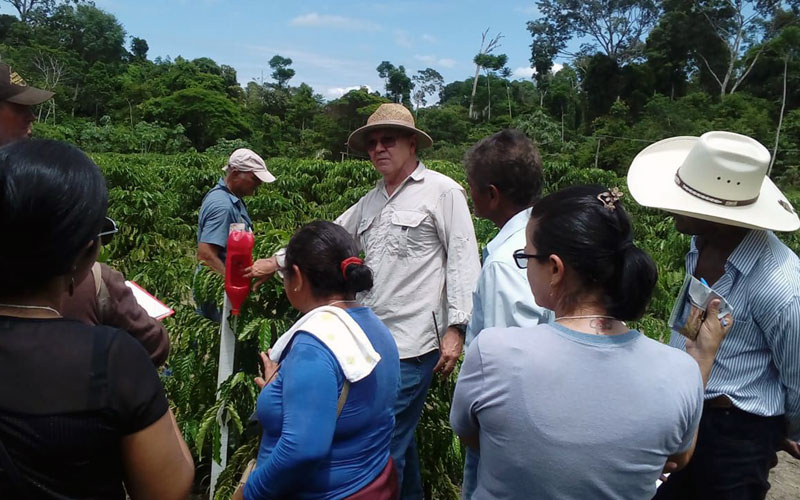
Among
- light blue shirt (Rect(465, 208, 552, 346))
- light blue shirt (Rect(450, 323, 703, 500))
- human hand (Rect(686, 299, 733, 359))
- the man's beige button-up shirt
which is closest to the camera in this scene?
light blue shirt (Rect(450, 323, 703, 500))

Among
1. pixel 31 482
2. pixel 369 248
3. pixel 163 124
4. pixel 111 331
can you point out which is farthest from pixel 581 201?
pixel 163 124

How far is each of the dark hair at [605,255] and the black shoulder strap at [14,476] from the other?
110 cm

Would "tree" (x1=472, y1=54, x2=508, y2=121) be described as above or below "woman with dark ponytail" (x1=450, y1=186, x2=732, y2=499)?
above

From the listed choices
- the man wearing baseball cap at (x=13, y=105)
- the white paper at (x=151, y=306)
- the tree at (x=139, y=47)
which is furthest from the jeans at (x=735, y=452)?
the tree at (x=139, y=47)

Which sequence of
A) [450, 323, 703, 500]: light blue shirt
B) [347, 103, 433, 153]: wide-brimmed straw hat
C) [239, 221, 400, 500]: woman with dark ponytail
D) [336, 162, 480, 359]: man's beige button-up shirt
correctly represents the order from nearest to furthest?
1. [450, 323, 703, 500]: light blue shirt
2. [239, 221, 400, 500]: woman with dark ponytail
3. [336, 162, 480, 359]: man's beige button-up shirt
4. [347, 103, 433, 153]: wide-brimmed straw hat

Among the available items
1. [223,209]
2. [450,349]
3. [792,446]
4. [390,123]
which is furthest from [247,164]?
[792,446]

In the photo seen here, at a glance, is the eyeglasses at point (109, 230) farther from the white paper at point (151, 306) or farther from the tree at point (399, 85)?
the tree at point (399, 85)

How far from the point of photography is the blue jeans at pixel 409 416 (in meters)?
2.38

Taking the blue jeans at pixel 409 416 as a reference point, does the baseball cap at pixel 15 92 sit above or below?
above

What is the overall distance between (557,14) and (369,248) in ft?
183

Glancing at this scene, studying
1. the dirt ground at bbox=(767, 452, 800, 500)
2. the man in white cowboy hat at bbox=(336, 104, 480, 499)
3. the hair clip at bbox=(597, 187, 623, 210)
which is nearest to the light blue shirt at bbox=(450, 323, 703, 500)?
the hair clip at bbox=(597, 187, 623, 210)

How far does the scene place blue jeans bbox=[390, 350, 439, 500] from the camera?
7.82ft

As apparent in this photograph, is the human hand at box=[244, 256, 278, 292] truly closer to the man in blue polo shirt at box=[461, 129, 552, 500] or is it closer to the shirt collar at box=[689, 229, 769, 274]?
the man in blue polo shirt at box=[461, 129, 552, 500]

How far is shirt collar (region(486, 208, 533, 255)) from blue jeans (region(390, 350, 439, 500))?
2.29 ft
